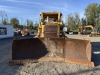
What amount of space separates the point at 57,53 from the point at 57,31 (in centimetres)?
281

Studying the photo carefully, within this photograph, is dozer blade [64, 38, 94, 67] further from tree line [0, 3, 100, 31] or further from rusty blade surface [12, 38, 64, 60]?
tree line [0, 3, 100, 31]

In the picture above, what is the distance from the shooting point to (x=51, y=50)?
1060 centimetres

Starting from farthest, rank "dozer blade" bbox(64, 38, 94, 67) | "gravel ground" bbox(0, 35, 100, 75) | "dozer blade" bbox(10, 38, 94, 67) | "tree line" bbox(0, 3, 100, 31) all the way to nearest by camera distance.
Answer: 1. "tree line" bbox(0, 3, 100, 31)
2. "dozer blade" bbox(10, 38, 94, 67)
3. "dozer blade" bbox(64, 38, 94, 67)
4. "gravel ground" bbox(0, 35, 100, 75)

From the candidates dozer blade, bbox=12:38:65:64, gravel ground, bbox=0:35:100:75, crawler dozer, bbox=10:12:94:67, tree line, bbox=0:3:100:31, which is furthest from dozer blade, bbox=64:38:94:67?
tree line, bbox=0:3:100:31

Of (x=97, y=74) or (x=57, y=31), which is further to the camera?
(x=57, y=31)

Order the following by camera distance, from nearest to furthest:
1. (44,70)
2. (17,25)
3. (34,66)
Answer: (44,70)
(34,66)
(17,25)

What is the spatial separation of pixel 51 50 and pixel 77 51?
1.16 meters

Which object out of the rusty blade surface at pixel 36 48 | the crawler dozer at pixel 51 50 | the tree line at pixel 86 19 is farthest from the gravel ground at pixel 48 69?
the tree line at pixel 86 19

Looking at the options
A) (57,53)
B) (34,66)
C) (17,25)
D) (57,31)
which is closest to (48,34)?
(57,31)

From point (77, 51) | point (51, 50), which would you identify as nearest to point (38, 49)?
point (51, 50)

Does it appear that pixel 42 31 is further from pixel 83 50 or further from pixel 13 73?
pixel 13 73

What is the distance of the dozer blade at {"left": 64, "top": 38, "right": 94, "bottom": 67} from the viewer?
10058mm

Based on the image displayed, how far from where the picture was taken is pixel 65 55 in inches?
409

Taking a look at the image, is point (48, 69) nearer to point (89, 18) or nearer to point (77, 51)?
point (77, 51)
